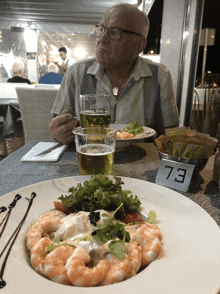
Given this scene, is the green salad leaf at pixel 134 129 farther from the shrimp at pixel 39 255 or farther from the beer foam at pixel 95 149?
the shrimp at pixel 39 255

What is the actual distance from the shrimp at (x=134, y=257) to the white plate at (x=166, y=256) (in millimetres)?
30

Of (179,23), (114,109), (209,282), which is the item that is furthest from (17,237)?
(179,23)

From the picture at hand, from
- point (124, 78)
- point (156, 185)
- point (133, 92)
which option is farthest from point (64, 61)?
point (156, 185)

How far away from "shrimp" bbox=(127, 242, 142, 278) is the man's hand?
100 cm

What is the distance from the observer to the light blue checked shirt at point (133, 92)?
6.72 ft

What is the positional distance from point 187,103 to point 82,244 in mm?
3610

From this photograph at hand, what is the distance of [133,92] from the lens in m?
2.06

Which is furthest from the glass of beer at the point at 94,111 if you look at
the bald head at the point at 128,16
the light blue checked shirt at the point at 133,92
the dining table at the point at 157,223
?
the bald head at the point at 128,16

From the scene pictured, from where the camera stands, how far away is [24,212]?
0.66 metres

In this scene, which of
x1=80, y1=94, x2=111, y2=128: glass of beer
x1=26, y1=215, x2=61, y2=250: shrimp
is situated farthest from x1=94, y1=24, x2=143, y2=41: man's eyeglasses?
x1=26, y1=215, x2=61, y2=250: shrimp

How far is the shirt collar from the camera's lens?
202 cm

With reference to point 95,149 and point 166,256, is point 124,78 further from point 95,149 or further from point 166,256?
point 166,256

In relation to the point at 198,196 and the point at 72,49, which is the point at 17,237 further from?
the point at 72,49

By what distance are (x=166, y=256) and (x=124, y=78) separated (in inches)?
72.3
